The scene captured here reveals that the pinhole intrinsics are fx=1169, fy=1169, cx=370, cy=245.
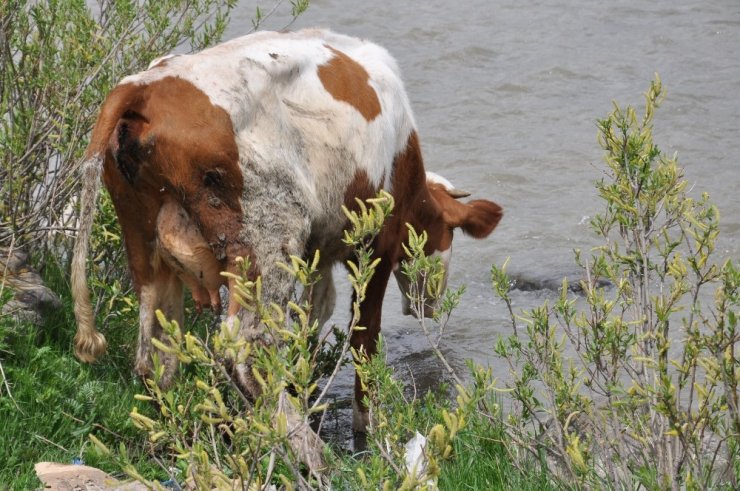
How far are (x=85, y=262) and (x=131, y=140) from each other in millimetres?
531

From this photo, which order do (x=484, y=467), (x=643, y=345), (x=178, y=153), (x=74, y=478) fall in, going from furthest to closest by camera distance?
(x=178, y=153) → (x=484, y=467) → (x=74, y=478) → (x=643, y=345)

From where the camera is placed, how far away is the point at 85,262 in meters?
4.74

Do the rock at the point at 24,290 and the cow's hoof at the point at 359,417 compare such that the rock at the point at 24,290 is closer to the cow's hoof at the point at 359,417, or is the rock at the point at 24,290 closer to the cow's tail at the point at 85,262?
the cow's tail at the point at 85,262

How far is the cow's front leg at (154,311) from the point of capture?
16.9ft

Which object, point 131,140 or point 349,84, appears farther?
point 349,84

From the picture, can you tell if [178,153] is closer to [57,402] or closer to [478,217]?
[57,402]

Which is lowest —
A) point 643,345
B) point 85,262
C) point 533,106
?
point 533,106

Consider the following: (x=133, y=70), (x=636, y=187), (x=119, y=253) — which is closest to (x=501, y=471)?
(x=636, y=187)

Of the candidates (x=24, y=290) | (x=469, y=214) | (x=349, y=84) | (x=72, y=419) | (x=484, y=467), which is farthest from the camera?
(x=469, y=214)

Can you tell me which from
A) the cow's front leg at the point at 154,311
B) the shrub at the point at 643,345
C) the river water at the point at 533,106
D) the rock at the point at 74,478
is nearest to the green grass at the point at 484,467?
the shrub at the point at 643,345

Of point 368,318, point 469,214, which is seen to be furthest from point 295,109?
point 469,214

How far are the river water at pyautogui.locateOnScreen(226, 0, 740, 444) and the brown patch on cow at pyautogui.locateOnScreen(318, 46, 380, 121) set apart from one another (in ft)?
6.33

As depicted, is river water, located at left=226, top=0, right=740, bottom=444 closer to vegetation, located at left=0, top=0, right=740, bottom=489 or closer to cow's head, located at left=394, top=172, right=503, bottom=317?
cow's head, located at left=394, top=172, right=503, bottom=317

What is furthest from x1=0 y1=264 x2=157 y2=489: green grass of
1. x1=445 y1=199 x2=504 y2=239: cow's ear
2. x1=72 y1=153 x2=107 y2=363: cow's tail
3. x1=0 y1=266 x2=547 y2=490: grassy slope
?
x1=445 y1=199 x2=504 y2=239: cow's ear
